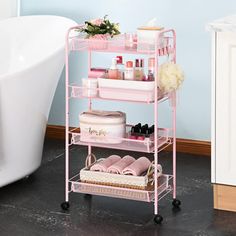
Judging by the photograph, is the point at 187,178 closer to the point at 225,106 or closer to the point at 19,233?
the point at 225,106

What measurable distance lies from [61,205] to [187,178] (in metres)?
0.87

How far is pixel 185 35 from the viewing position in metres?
4.79

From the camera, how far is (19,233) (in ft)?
11.7

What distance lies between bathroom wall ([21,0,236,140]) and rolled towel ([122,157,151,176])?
105 centimetres

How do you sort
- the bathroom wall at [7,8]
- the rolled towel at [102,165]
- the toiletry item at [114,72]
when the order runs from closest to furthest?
the toiletry item at [114,72]
the rolled towel at [102,165]
the bathroom wall at [7,8]

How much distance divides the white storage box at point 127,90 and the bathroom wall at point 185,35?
1.21 m

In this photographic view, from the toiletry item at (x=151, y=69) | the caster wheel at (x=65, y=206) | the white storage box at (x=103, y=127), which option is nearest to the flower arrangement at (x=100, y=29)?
the toiletry item at (x=151, y=69)

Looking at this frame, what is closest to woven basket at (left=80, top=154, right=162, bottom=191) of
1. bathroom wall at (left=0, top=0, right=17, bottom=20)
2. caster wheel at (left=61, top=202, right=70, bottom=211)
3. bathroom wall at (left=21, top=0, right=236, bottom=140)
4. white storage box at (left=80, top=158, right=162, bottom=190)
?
white storage box at (left=80, top=158, right=162, bottom=190)

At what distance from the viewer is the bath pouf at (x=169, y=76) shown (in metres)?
3.64

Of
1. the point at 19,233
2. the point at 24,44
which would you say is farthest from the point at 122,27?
the point at 19,233

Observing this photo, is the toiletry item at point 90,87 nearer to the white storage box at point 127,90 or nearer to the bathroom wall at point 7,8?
the white storage box at point 127,90

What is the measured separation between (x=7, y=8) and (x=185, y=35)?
129 cm

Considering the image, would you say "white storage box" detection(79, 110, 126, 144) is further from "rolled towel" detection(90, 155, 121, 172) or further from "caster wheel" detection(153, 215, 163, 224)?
"caster wheel" detection(153, 215, 163, 224)

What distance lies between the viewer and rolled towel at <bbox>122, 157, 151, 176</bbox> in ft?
12.4
